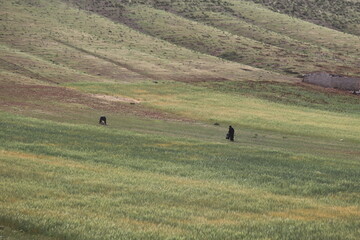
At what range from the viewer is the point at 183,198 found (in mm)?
20797

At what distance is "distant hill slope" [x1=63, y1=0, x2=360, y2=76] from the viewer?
144 m

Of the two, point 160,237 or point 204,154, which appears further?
point 204,154

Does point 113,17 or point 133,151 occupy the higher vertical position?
point 113,17

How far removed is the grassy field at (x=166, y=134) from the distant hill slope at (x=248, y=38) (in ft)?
3.27

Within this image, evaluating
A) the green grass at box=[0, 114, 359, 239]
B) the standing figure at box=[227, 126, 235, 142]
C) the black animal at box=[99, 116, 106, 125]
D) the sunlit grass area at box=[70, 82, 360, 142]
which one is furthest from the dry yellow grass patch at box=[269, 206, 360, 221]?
the sunlit grass area at box=[70, 82, 360, 142]

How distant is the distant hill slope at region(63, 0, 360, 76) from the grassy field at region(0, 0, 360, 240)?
100 centimetres

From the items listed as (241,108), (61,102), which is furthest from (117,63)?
(61,102)

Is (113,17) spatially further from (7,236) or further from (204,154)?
(7,236)

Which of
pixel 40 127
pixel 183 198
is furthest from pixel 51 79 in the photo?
pixel 183 198

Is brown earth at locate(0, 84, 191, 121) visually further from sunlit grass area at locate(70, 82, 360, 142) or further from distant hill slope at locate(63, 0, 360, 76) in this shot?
distant hill slope at locate(63, 0, 360, 76)

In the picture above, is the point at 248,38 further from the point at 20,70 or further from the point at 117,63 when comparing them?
the point at 20,70

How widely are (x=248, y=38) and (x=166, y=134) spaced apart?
129 m

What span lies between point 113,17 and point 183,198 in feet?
542

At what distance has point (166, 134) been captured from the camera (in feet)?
→ 156
